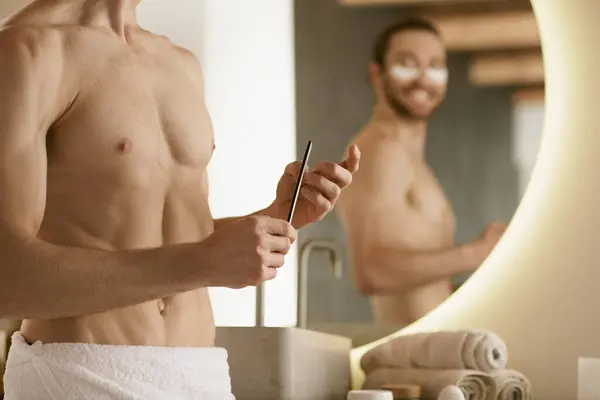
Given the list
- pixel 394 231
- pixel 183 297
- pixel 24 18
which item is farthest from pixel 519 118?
pixel 24 18

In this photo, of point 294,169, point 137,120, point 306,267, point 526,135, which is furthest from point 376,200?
point 137,120

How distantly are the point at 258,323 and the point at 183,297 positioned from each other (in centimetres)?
60

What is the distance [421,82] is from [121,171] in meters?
0.85

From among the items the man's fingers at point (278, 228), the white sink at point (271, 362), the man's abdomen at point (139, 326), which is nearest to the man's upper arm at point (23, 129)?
the man's abdomen at point (139, 326)

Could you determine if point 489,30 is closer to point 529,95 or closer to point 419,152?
point 529,95

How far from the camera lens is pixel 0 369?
67.2 inches

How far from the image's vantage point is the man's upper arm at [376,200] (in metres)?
1.82

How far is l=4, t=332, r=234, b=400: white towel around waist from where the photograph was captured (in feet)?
3.56

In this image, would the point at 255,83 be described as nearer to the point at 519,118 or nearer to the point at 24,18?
the point at 519,118

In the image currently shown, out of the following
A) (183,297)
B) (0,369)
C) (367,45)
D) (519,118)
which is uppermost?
(367,45)

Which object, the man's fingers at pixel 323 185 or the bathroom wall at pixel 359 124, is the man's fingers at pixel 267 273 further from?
the bathroom wall at pixel 359 124

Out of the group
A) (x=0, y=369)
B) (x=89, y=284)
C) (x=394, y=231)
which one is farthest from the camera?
(x=394, y=231)

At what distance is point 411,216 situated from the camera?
1.82 meters

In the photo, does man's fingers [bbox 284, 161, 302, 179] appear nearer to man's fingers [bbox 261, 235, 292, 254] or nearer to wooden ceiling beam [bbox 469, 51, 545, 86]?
man's fingers [bbox 261, 235, 292, 254]
